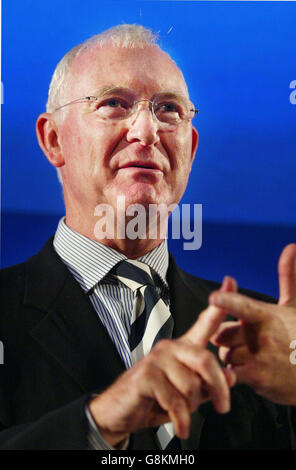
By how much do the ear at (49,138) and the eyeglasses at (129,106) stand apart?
0.21 feet

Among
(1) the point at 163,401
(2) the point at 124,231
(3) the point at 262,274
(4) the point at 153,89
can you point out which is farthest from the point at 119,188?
(1) the point at 163,401

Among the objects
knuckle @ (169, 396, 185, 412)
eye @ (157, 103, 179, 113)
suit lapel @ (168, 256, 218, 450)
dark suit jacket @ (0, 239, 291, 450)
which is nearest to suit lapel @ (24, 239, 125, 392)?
dark suit jacket @ (0, 239, 291, 450)

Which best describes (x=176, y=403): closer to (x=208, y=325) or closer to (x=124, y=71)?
(x=208, y=325)

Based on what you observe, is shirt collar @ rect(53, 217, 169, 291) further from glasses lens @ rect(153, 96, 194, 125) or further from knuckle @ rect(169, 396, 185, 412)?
knuckle @ rect(169, 396, 185, 412)

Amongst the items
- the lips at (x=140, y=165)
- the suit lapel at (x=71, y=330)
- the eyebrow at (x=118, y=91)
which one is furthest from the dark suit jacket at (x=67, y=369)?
the eyebrow at (x=118, y=91)

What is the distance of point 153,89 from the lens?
1256 mm

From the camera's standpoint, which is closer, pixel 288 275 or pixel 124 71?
pixel 288 275

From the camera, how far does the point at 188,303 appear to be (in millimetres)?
1268

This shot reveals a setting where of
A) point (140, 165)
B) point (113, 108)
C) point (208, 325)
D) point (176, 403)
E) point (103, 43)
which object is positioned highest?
point (103, 43)

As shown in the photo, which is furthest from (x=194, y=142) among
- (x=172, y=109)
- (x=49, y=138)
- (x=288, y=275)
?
(x=288, y=275)

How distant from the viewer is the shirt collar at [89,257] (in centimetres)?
127

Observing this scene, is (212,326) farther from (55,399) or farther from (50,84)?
(50,84)

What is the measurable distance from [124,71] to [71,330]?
51 centimetres

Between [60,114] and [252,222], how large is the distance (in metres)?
0.47
